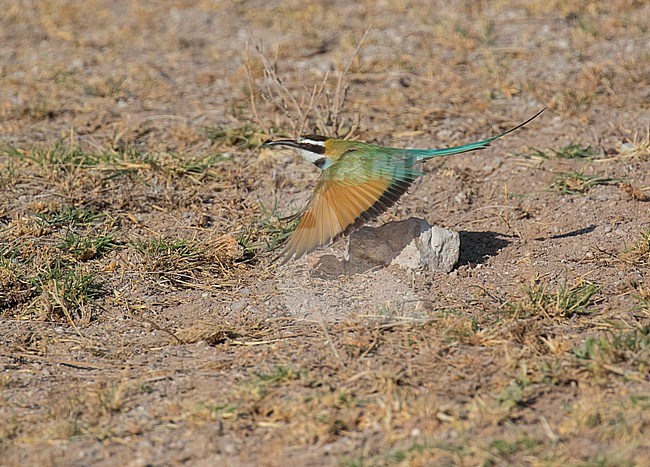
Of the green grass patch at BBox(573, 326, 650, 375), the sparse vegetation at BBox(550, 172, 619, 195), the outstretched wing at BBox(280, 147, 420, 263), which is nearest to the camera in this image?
the green grass patch at BBox(573, 326, 650, 375)

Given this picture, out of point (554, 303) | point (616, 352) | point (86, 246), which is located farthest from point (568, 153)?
point (86, 246)

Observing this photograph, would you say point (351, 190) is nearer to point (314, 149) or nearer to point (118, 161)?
point (314, 149)

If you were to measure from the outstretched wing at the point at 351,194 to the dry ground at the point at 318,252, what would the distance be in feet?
0.99

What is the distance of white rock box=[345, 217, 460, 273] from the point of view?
13.3 ft

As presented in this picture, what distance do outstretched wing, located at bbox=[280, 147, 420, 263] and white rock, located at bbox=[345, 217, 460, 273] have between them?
214 millimetres

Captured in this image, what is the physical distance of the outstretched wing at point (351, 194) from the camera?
381 centimetres

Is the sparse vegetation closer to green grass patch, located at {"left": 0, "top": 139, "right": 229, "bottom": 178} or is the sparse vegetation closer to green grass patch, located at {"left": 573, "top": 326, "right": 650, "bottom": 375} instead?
green grass patch, located at {"left": 573, "top": 326, "right": 650, "bottom": 375}

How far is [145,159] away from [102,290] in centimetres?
130

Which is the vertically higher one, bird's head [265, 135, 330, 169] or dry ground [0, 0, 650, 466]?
bird's head [265, 135, 330, 169]

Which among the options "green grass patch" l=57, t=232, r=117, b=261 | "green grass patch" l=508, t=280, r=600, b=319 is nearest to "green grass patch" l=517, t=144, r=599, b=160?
"green grass patch" l=508, t=280, r=600, b=319

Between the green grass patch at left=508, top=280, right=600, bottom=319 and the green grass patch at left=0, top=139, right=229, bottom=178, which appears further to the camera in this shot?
the green grass patch at left=0, top=139, right=229, bottom=178

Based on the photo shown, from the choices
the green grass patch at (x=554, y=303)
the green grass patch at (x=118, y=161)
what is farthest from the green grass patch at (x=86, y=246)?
the green grass patch at (x=554, y=303)

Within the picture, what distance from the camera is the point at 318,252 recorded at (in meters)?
4.40

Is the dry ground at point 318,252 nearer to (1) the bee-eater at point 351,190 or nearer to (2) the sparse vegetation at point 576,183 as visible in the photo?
(2) the sparse vegetation at point 576,183
